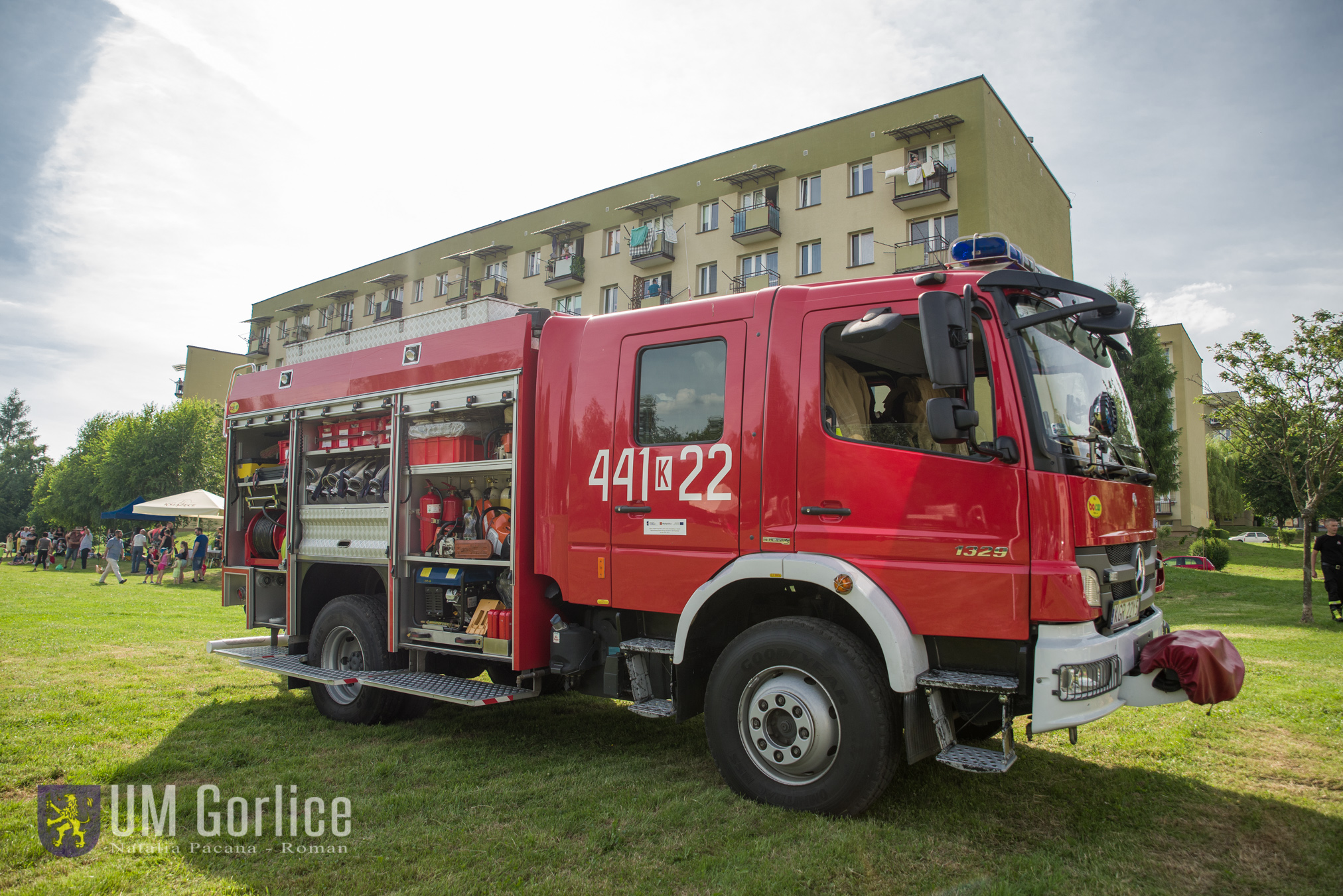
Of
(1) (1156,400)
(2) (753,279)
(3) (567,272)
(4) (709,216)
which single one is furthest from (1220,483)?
(3) (567,272)

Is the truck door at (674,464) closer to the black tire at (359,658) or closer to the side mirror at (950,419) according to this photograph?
the side mirror at (950,419)

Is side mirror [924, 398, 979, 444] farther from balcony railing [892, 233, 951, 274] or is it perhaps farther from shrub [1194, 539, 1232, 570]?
shrub [1194, 539, 1232, 570]

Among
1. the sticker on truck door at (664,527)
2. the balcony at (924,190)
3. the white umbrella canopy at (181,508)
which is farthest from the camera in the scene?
the balcony at (924,190)

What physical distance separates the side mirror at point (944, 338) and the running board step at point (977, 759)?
1.57 meters

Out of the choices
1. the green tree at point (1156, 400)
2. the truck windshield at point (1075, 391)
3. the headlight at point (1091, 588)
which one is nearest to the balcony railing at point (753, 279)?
the green tree at point (1156, 400)

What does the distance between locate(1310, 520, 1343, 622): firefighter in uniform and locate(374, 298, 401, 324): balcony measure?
116ft

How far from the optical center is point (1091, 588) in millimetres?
3686

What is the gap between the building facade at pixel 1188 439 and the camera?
125ft

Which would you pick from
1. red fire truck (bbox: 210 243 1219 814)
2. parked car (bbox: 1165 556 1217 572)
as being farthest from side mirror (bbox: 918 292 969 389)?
parked car (bbox: 1165 556 1217 572)

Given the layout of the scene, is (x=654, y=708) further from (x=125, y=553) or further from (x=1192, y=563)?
(x=125, y=553)

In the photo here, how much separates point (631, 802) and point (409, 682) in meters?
2.23

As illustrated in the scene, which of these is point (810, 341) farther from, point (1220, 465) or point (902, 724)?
point (1220, 465)

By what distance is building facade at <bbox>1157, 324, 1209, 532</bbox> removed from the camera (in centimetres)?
3816

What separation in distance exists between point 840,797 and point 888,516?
4.67ft
